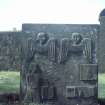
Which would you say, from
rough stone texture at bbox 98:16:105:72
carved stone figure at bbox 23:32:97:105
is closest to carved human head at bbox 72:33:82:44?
carved stone figure at bbox 23:32:97:105

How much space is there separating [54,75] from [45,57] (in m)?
0.38

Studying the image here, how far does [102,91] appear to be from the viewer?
8.77m

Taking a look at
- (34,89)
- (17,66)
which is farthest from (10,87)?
(17,66)

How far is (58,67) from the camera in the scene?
274 inches

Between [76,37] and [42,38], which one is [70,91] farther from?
[42,38]

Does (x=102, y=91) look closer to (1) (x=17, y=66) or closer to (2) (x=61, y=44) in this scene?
(2) (x=61, y=44)

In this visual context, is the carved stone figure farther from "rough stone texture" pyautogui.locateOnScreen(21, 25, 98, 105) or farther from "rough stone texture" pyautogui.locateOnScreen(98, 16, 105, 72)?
"rough stone texture" pyautogui.locateOnScreen(98, 16, 105, 72)

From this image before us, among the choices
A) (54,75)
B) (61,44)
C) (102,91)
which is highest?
(61,44)

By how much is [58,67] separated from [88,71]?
0.58m

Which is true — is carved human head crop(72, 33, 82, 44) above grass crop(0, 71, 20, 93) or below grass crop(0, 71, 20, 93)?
above

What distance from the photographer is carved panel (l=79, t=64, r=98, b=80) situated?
7.04 m

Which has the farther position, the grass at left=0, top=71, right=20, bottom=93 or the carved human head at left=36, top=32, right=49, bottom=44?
the grass at left=0, top=71, right=20, bottom=93

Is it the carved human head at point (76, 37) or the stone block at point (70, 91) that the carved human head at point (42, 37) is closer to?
the carved human head at point (76, 37)

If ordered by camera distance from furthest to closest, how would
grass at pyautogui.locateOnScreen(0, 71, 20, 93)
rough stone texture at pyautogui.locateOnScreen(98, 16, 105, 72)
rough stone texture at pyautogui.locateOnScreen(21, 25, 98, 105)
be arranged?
rough stone texture at pyautogui.locateOnScreen(98, 16, 105, 72) < grass at pyautogui.locateOnScreen(0, 71, 20, 93) < rough stone texture at pyautogui.locateOnScreen(21, 25, 98, 105)
